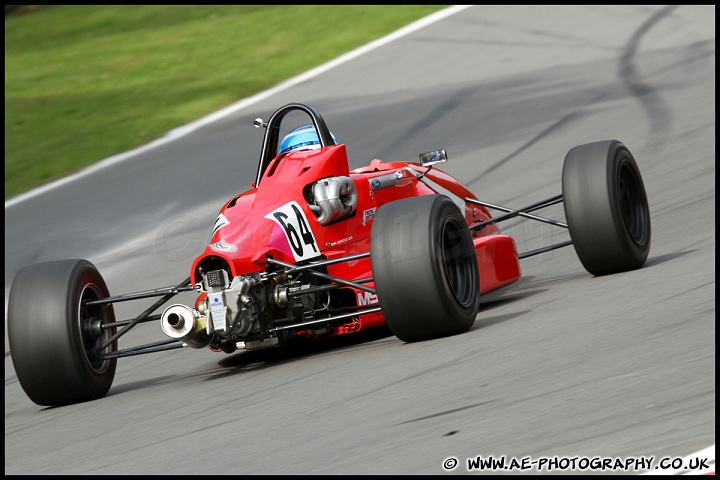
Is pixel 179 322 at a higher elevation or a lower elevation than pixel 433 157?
lower

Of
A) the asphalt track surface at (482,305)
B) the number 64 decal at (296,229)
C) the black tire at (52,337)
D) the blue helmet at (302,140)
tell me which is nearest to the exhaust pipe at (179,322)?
the asphalt track surface at (482,305)

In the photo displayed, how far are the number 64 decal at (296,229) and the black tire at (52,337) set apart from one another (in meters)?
1.24

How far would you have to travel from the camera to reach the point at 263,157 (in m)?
8.22

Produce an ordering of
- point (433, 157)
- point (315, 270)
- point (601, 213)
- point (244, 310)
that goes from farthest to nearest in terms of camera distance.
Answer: point (433, 157), point (601, 213), point (315, 270), point (244, 310)

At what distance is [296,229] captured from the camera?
23.8 ft

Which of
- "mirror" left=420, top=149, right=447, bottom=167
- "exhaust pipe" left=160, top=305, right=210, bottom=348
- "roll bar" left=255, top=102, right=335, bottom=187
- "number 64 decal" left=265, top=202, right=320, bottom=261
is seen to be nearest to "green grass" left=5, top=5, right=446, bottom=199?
"roll bar" left=255, top=102, right=335, bottom=187

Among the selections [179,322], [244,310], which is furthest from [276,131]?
[179,322]

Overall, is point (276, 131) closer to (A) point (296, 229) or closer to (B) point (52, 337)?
(A) point (296, 229)

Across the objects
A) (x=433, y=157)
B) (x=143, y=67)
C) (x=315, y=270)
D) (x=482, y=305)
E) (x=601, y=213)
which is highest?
(x=143, y=67)

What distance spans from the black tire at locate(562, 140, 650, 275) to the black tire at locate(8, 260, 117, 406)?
10.3 feet

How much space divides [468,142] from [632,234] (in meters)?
6.60

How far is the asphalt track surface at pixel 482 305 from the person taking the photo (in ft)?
15.1

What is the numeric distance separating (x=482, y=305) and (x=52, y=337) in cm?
300

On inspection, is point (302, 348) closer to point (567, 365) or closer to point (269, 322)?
point (269, 322)
